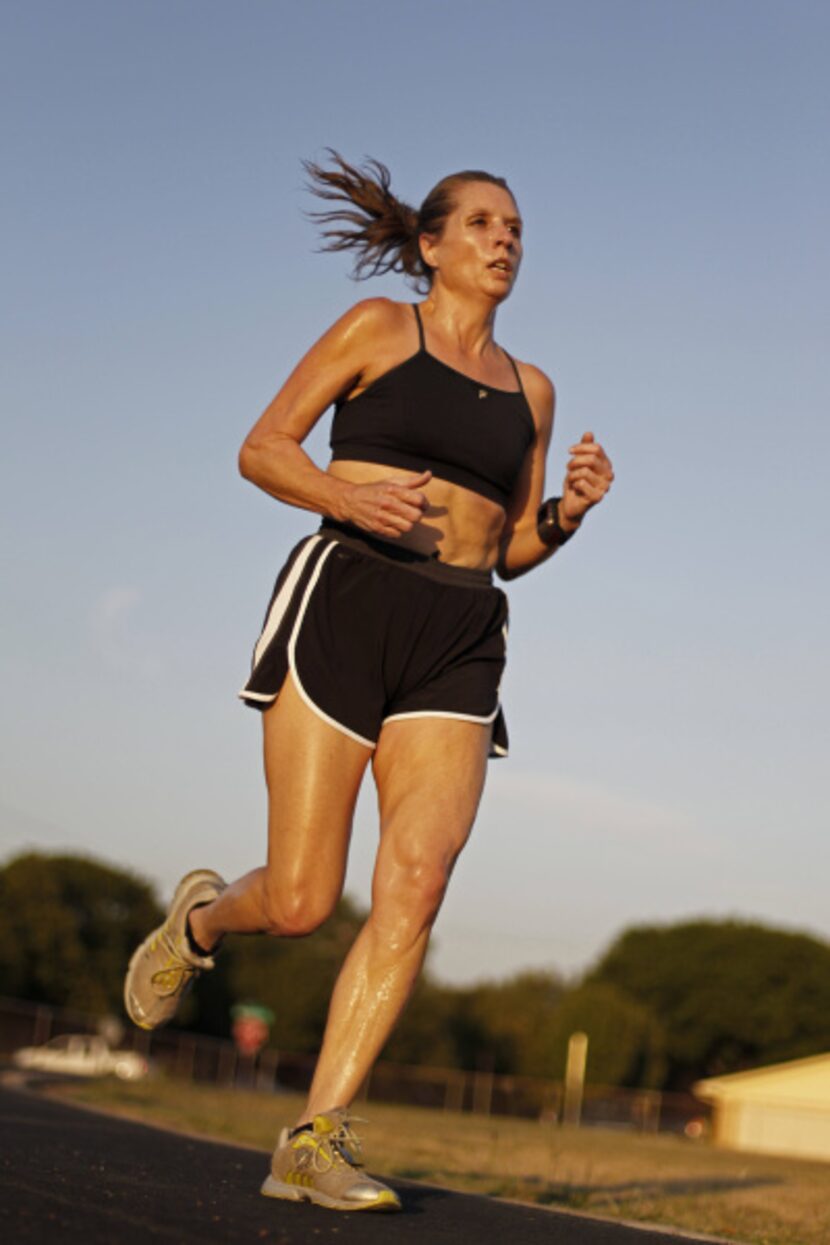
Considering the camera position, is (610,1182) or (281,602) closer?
(281,602)

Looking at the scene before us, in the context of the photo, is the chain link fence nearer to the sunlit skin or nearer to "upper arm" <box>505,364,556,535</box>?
"upper arm" <box>505,364,556,535</box>

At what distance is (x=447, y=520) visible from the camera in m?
4.84

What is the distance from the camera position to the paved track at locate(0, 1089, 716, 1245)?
305 centimetres

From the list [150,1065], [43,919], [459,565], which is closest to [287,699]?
[459,565]

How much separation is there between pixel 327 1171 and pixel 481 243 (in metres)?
2.73

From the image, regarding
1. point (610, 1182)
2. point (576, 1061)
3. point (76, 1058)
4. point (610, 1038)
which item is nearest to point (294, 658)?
point (610, 1182)

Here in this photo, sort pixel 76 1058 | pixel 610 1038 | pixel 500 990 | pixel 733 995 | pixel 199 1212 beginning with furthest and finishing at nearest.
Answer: pixel 500 990
pixel 733 995
pixel 610 1038
pixel 76 1058
pixel 199 1212

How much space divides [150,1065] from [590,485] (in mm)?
47495

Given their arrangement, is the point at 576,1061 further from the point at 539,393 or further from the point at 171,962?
the point at 539,393

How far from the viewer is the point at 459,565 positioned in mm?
4867

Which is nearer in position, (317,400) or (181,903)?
(317,400)

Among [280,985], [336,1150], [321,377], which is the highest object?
[280,985]

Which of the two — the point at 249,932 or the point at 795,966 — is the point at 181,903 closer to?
the point at 249,932

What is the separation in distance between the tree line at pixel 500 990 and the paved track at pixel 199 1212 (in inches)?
2371
